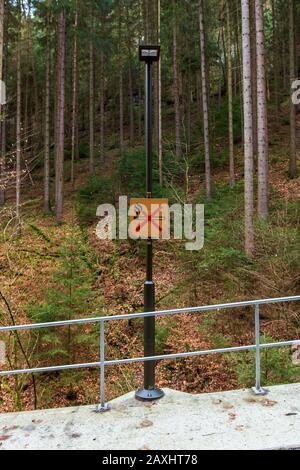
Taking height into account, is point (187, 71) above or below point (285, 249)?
above

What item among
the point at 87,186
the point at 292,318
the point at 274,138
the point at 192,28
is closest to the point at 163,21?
the point at 192,28

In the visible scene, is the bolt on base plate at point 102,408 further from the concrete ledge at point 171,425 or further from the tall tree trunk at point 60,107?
the tall tree trunk at point 60,107

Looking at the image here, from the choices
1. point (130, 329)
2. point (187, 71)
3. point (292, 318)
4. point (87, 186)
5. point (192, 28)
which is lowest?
point (130, 329)

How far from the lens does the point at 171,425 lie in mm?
3941

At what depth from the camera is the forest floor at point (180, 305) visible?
7.78 meters

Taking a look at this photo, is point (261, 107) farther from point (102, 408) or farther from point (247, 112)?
point (102, 408)

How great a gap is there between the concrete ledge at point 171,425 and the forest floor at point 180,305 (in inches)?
84.4

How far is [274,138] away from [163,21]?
8815 mm

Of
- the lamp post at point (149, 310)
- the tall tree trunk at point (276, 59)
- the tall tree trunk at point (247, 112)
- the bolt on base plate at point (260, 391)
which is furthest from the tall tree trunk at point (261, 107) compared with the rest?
the tall tree trunk at point (276, 59)

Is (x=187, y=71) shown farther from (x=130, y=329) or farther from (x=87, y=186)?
(x=130, y=329)

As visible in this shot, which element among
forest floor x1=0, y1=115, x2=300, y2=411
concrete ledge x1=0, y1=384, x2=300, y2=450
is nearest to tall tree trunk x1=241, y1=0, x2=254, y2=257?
forest floor x1=0, y1=115, x2=300, y2=411

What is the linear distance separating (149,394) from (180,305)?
5.62 metres

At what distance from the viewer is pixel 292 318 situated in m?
7.85

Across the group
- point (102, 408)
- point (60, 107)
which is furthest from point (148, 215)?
point (60, 107)
